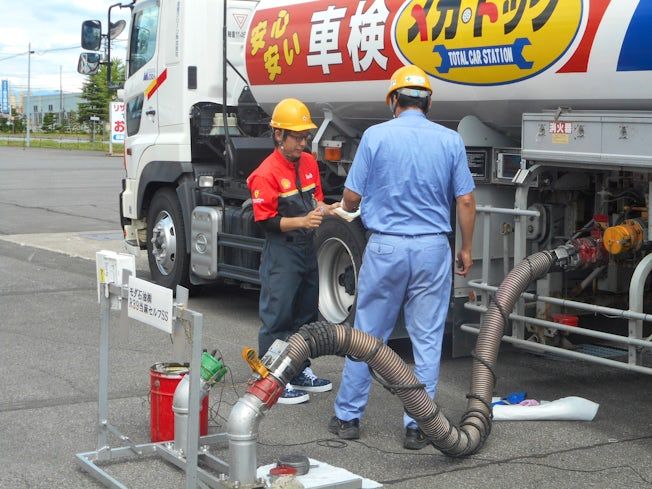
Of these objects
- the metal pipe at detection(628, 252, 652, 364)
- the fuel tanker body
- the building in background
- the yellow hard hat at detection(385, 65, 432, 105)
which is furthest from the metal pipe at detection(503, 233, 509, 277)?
the building in background

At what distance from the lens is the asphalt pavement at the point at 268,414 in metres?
5.40

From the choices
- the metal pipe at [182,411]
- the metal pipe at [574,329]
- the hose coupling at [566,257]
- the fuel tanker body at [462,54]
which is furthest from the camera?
the hose coupling at [566,257]

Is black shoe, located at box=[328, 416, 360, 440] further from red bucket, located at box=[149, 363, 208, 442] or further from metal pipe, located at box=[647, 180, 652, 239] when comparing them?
metal pipe, located at box=[647, 180, 652, 239]

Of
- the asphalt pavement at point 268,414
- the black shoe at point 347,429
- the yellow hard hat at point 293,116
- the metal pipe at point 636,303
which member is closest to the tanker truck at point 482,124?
the metal pipe at point 636,303

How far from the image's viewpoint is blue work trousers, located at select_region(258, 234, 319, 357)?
264 inches

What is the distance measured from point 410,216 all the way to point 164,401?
165cm

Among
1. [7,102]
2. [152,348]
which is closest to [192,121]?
[152,348]

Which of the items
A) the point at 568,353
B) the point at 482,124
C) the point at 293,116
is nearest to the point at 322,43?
the point at 482,124

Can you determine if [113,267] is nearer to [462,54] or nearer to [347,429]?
[347,429]

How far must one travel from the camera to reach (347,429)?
6.00m

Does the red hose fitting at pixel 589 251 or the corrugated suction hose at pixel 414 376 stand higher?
the red hose fitting at pixel 589 251

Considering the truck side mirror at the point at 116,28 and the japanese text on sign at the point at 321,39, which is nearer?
the japanese text on sign at the point at 321,39

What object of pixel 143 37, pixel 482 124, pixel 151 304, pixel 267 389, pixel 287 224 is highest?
pixel 143 37

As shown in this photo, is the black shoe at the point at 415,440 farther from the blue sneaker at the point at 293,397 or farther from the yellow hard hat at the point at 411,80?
the yellow hard hat at the point at 411,80
